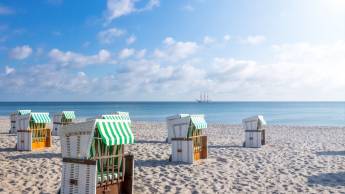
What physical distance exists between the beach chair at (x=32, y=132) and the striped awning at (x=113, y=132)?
718 cm

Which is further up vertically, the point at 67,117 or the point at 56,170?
the point at 67,117

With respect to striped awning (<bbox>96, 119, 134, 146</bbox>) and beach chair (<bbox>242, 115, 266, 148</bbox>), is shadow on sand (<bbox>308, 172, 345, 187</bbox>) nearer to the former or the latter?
striped awning (<bbox>96, 119, 134, 146</bbox>)

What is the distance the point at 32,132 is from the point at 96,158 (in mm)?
7665

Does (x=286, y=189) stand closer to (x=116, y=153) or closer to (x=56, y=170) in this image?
(x=116, y=153)

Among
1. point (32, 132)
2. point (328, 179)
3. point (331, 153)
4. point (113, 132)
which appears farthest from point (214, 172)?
point (32, 132)

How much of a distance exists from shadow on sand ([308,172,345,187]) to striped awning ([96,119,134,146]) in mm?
4357

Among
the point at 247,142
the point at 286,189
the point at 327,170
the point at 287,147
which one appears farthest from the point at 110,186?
the point at 287,147

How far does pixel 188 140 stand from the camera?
10.4 meters

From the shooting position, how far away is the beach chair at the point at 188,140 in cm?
1038

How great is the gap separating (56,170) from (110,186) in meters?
3.19

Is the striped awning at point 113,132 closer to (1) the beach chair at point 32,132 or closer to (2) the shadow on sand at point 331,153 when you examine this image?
(1) the beach chair at point 32,132

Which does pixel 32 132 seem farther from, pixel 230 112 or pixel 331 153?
pixel 230 112

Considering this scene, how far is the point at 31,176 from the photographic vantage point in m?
8.27

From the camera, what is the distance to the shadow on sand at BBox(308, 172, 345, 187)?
817 centimetres
